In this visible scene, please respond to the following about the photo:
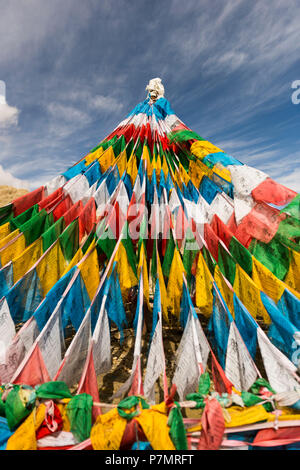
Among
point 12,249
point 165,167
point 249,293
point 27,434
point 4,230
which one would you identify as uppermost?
point 165,167

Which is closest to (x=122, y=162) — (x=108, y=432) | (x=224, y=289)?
(x=224, y=289)

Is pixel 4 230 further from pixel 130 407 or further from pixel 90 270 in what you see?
pixel 130 407

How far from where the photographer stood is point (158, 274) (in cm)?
292

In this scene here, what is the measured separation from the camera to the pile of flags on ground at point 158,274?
214cm

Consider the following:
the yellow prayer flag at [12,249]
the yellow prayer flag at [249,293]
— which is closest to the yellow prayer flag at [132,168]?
the yellow prayer flag at [12,249]

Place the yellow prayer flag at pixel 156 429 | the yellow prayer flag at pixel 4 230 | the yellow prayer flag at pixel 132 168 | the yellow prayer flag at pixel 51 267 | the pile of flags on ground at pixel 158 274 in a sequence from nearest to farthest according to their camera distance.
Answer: the yellow prayer flag at pixel 156 429, the pile of flags on ground at pixel 158 274, the yellow prayer flag at pixel 51 267, the yellow prayer flag at pixel 4 230, the yellow prayer flag at pixel 132 168

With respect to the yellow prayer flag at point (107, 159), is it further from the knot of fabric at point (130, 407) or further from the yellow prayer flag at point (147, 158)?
the knot of fabric at point (130, 407)

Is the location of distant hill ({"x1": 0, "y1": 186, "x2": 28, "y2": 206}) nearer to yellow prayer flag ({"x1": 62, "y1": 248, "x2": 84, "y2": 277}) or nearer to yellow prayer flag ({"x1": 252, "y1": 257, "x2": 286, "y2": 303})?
yellow prayer flag ({"x1": 62, "y1": 248, "x2": 84, "y2": 277})

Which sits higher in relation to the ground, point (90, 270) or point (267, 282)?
point (90, 270)

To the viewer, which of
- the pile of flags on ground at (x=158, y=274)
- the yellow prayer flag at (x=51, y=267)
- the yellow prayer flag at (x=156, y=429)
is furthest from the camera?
the yellow prayer flag at (x=51, y=267)

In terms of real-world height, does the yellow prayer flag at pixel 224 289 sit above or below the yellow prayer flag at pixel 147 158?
below

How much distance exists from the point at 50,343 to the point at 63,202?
2695 millimetres

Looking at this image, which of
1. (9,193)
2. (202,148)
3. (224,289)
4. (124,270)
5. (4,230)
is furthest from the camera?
(9,193)

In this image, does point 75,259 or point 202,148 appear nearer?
point 75,259
